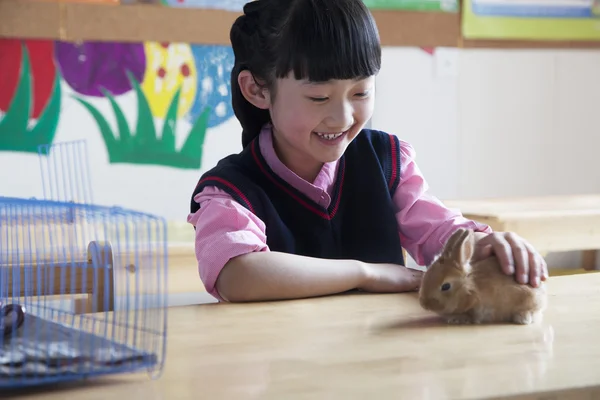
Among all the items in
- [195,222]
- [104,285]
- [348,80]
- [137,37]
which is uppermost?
[137,37]

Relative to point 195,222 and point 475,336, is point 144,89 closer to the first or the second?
point 195,222

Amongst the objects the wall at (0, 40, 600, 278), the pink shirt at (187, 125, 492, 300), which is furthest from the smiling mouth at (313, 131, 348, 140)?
the wall at (0, 40, 600, 278)

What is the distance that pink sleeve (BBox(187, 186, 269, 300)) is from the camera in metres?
1.14

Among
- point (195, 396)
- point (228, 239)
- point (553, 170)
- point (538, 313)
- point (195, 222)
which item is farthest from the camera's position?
point (553, 170)

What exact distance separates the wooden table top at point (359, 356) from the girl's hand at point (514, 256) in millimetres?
53

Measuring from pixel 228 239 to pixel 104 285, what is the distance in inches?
11.5

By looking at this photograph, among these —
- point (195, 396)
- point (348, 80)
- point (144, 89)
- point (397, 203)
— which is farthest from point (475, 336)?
point (144, 89)

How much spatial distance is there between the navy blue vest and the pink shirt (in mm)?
16

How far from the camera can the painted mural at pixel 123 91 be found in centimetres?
260

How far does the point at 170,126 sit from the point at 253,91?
4.70 ft

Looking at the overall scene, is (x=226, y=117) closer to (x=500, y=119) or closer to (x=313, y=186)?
(x=500, y=119)

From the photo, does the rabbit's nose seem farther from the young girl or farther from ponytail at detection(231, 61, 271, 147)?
ponytail at detection(231, 61, 271, 147)

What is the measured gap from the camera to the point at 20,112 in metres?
2.60

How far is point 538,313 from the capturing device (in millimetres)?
954
